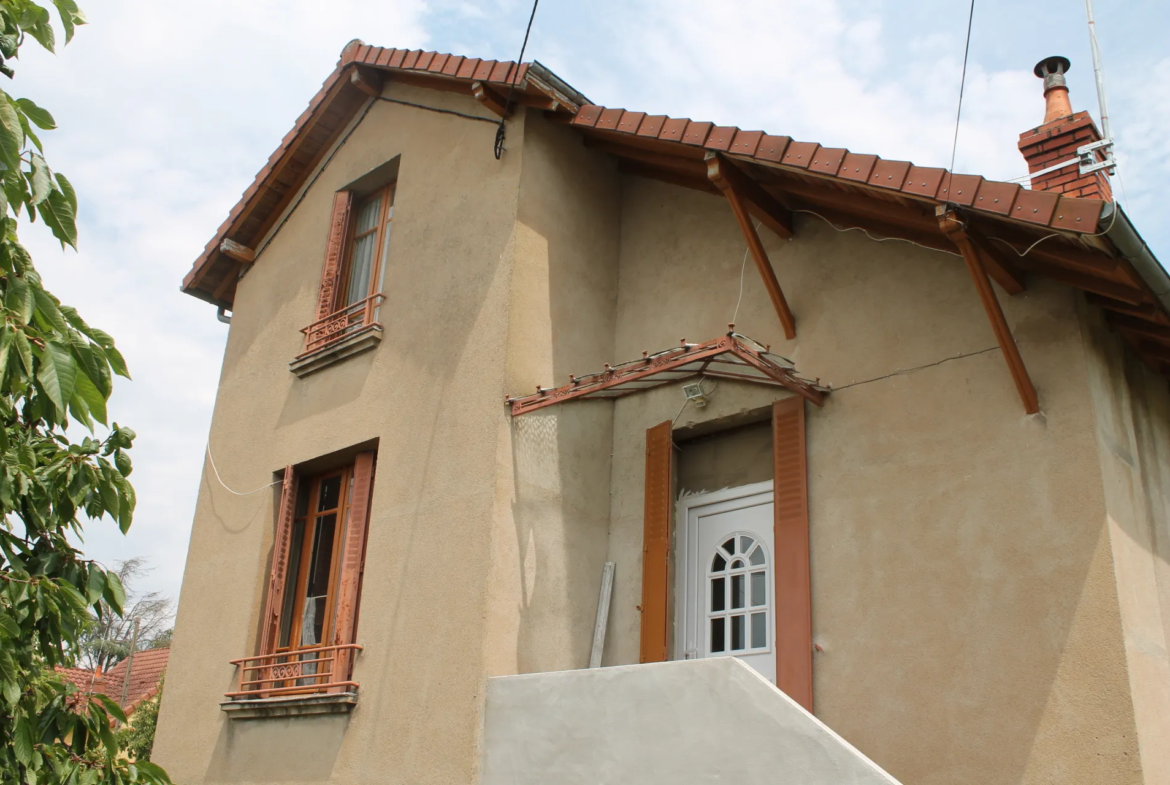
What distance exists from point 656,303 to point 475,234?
159 cm

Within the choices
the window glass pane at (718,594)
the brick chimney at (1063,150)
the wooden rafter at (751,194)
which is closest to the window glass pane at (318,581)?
the window glass pane at (718,594)

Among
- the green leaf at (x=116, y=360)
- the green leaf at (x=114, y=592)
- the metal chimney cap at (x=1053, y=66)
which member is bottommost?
the green leaf at (x=114, y=592)

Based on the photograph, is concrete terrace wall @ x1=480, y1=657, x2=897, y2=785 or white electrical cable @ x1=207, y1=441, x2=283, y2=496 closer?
concrete terrace wall @ x1=480, y1=657, x2=897, y2=785

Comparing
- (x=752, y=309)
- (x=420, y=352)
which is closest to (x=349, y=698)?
(x=420, y=352)

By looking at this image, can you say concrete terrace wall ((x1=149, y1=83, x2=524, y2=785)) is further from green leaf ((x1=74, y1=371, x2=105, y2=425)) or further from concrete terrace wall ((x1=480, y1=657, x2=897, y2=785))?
green leaf ((x1=74, y1=371, x2=105, y2=425))

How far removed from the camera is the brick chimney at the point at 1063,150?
6.50 metres

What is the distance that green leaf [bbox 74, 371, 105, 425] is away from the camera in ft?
11.8

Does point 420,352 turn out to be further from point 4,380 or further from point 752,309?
point 4,380

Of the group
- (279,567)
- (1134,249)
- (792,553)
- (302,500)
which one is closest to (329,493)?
(302,500)

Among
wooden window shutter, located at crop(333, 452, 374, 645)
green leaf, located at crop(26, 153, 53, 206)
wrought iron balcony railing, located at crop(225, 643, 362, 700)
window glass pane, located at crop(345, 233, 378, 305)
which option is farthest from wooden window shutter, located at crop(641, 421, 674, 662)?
green leaf, located at crop(26, 153, 53, 206)

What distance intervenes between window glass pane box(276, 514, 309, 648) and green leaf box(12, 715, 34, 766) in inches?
212

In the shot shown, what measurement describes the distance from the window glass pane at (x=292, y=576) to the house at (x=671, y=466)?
51 mm

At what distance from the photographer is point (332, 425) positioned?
30.8 feet

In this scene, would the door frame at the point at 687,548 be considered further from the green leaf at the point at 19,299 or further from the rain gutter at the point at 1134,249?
the green leaf at the point at 19,299
